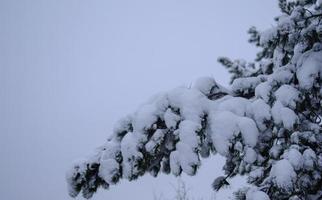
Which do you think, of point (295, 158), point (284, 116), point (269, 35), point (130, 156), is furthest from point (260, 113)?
point (130, 156)

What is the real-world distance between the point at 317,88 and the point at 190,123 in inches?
49.1

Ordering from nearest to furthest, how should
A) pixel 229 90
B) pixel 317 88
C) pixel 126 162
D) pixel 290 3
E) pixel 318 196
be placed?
pixel 126 162 < pixel 317 88 < pixel 318 196 < pixel 229 90 < pixel 290 3

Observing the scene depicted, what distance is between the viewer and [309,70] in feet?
8.66

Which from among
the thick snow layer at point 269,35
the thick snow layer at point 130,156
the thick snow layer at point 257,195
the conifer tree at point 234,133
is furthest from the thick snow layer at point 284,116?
the thick snow layer at point 130,156

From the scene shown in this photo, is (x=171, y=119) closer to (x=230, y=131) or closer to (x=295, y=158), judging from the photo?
(x=230, y=131)

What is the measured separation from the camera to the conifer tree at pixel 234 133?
232 centimetres

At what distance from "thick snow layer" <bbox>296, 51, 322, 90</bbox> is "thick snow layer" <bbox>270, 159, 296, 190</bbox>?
80cm

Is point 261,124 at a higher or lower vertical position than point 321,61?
lower

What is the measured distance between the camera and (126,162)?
248 cm

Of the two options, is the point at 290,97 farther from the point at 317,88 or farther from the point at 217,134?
the point at 217,134

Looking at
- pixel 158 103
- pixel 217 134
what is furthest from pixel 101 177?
pixel 217 134

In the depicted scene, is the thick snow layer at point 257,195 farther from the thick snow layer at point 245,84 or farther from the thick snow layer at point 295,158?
the thick snow layer at point 245,84

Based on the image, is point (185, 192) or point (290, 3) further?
point (185, 192)

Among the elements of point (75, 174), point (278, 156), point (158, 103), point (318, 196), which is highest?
point (158, 103)
